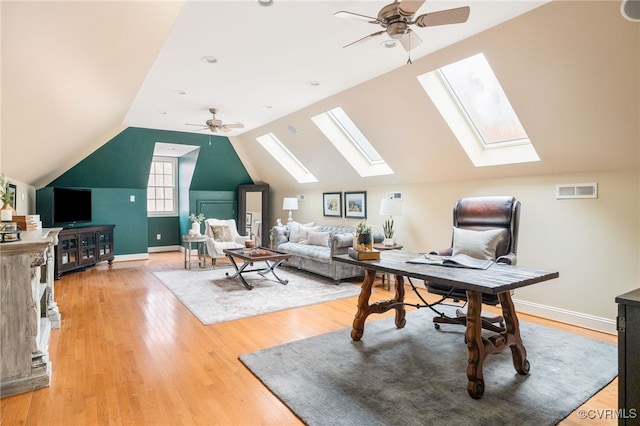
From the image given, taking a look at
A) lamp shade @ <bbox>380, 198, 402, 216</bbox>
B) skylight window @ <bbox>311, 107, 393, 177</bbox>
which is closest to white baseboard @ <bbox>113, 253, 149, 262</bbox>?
skylight window @ <bbox>311, 107, 393, 177</bbox>

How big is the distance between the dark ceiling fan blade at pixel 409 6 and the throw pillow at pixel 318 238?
4297mm

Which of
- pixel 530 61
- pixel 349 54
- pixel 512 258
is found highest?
pixel 349 54

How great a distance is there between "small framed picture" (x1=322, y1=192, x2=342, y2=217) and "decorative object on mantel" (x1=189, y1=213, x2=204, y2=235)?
8.40ft

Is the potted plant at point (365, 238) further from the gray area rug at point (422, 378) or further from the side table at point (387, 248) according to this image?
A: the side table at point (387, 248)

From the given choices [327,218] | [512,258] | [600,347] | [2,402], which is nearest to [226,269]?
[327,218]

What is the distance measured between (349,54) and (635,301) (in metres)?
2.96

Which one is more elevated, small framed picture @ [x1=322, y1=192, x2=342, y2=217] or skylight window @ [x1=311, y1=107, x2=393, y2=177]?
skylight window @ [x1=311, y1=107, x2=393, y2=177]

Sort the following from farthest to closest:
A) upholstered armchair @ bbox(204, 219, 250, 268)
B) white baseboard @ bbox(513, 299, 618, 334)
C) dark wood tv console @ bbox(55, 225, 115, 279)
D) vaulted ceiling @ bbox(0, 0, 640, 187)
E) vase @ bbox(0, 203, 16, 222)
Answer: upholstered armchair @ bbox(204, 219, 250, 268)
dark wood tv console @ bbox(55, 225, 115, 279)
white baseboard @ bbox(513, 299, 618, 334)
vase @ bbox(0, 203, 16, 222)
vaulted ceiling @ bbox(0, 0, 640, 187)

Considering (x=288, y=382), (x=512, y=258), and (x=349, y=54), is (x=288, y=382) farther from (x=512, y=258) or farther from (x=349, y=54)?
(x=349, y=54)

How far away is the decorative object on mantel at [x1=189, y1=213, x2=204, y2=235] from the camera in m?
6.97

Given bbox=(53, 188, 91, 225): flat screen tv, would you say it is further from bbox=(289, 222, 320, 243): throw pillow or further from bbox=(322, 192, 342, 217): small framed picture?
bbox=(322, 192, 342, 217): small framed picture

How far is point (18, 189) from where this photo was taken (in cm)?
486

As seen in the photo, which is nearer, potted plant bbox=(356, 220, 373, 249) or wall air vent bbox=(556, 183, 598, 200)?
potted plant bbox=(356, 220, 373, 249)

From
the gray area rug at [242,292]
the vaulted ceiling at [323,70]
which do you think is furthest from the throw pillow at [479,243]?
the gray area rug at [242,292]
